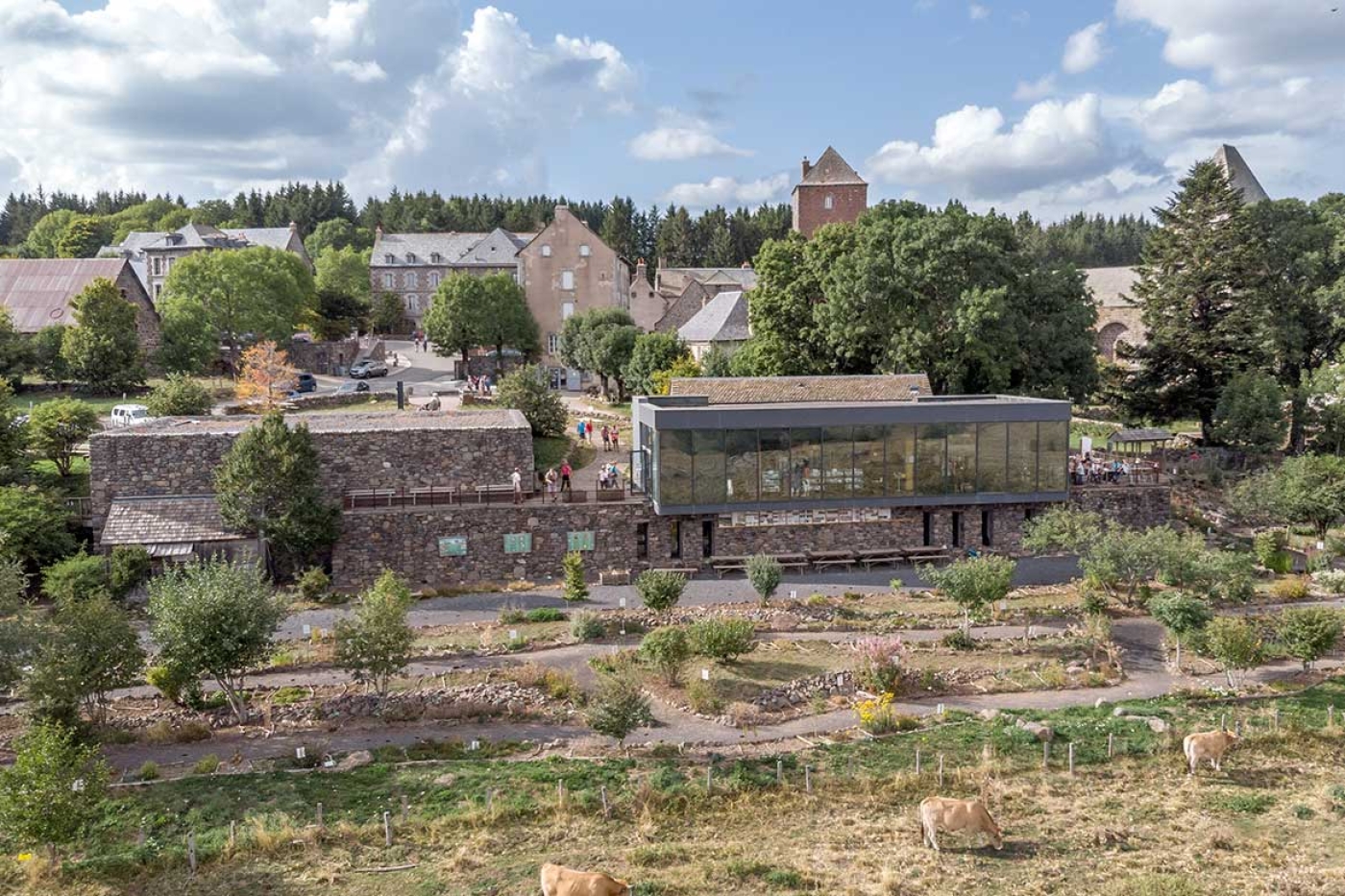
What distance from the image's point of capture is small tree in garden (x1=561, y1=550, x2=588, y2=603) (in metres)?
29.3

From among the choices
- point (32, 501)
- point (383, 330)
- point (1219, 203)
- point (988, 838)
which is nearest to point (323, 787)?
point (988, 838)

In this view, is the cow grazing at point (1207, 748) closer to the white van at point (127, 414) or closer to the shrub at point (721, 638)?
the shrub at point (721, 638)

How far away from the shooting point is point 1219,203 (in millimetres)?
46719

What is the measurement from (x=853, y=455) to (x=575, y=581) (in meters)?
10.6

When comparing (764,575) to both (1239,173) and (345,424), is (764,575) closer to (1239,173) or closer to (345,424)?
(345,424)

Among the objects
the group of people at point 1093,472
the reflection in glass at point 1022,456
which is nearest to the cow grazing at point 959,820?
the reflection in glass at point 1022,456

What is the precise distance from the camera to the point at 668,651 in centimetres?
2225

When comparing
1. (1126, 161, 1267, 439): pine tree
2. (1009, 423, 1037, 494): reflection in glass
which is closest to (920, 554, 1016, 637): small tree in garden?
(1009, 423, 1037, 494): reflection in glass

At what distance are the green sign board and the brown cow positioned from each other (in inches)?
763

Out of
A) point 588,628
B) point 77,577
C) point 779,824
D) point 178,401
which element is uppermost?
point 178,401

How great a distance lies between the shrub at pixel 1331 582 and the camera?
95.9 ft

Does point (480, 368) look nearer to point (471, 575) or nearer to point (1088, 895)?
point (471, 575)

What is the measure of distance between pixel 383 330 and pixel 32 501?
58.3 metres

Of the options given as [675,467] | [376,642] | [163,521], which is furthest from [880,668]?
[163,521]
